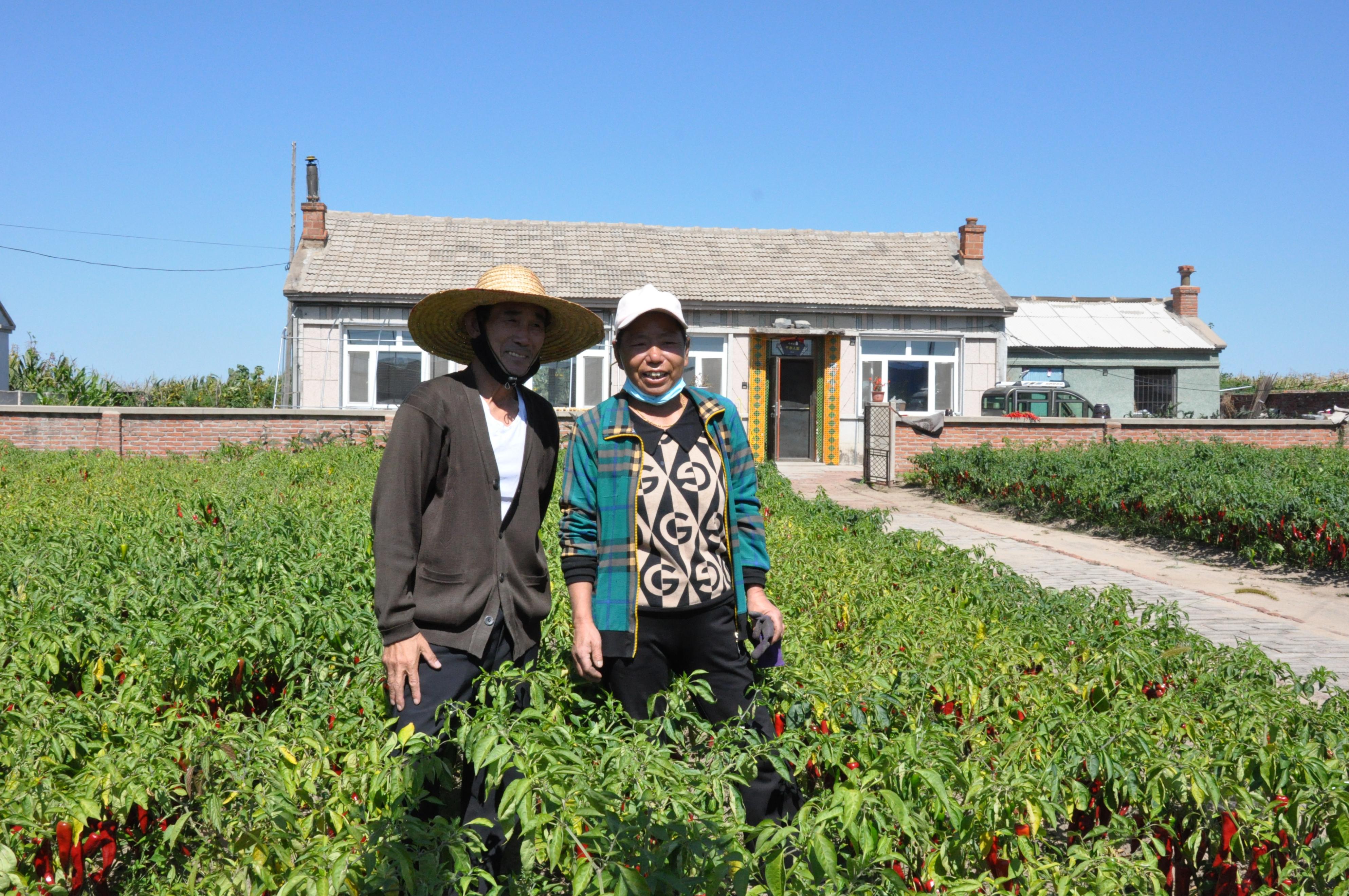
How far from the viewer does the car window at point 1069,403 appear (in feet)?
69.1

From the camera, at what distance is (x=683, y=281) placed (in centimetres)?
2258

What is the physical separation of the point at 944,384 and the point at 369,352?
1264 cm

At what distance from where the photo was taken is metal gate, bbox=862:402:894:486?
17.2m

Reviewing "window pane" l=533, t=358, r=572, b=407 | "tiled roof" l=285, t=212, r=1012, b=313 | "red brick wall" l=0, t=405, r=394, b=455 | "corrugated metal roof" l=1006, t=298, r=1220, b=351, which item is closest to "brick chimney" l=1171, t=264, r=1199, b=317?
"corrugated metal roof" l=1006, t=298, r=1220, b=351

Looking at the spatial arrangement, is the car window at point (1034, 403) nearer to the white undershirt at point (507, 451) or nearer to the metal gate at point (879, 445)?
the metal gate at point (879, 445)

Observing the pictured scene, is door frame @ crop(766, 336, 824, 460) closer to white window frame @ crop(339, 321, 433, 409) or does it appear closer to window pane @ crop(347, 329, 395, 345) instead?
white window frame @ crop(339, 321, 433, 409)

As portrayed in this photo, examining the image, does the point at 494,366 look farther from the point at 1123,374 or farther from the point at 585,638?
the point at 1123,374

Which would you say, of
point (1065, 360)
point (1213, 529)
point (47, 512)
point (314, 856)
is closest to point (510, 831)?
point (314, 856)

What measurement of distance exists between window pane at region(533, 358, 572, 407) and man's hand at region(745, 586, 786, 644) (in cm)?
1855

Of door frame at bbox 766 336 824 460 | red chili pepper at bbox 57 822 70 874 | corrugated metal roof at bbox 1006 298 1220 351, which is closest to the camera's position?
red chili pepper at bbox 57 822 70 874

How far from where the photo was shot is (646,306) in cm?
294

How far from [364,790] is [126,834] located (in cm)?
78

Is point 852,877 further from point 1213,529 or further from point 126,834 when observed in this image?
point 1213,529

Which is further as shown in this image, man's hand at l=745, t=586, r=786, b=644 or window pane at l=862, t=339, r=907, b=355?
window pane at l=862, t=339, r=907, b=355
